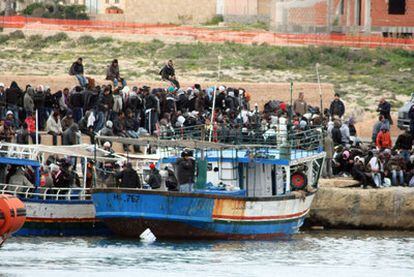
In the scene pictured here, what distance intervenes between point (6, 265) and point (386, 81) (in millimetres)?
39086

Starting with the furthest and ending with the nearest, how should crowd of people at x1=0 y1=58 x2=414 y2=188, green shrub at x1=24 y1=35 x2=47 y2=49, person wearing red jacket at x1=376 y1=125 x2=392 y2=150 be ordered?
green shrub at x1=24 y1=35 x2=47 y2=49 → person wearing red jacket at x1=376 y1=125 x2=392 y2=150 → crowd of people at x1=0 y1=58 x2=414 y2=188

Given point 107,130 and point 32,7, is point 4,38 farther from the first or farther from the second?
point 107,130

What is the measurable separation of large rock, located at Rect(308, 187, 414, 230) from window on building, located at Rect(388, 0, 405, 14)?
42.2 m

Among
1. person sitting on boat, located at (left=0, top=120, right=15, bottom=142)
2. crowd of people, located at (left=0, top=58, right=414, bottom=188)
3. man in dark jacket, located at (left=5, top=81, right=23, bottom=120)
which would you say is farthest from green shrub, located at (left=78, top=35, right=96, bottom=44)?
person sitting on boat, located at (left=0, top=120, right=15, bottom=142)

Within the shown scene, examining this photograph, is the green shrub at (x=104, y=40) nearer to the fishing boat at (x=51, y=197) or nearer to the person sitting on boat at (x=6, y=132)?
the person sitting on boat at (x=6, y=132)

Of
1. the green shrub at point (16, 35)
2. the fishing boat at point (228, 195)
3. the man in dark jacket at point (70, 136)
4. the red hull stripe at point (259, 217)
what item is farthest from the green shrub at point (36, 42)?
the red hull stripe at point (259, 217)

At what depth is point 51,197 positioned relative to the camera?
42.2 meters

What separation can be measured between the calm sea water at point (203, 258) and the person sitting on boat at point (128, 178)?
126 centimetres

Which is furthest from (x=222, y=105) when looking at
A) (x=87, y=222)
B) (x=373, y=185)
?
(x=87, y=222)

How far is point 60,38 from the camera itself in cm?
8194

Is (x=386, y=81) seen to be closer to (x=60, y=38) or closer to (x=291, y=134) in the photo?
(x=60, y=38)

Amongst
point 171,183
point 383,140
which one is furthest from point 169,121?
point 171,183

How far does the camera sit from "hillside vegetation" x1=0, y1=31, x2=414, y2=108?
2817 inches

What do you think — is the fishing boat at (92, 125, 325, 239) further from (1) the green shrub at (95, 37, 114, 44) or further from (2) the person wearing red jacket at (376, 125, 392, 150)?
(1) the green shrub at (95, 37, 114, 44)
